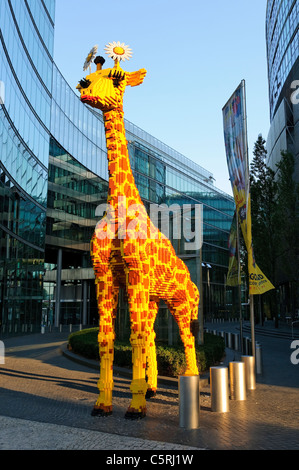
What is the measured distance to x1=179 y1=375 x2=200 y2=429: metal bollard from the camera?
19.6 feet

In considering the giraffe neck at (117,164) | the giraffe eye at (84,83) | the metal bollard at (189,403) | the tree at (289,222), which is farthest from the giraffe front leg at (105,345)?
the tree at (289,222)

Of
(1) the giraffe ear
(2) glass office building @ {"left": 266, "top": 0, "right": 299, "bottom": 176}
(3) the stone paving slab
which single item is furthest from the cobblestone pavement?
(2) glass office building @ {"left": 266, "top": 0, "right": 299, "bottom": 176}

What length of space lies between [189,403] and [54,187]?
32.9 meters

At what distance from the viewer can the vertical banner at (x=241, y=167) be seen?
1059 cm

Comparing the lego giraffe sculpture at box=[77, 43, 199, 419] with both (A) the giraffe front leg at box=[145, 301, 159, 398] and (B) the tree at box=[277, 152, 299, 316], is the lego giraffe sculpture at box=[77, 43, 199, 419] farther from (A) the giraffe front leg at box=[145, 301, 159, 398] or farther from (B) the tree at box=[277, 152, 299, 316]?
(B) the tree at box=[277, 152, 299, 316]

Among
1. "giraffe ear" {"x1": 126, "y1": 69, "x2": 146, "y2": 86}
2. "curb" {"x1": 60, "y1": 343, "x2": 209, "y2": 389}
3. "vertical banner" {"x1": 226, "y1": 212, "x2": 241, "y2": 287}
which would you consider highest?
"giraffe ear" {"x1": 126, "y1": 69, "x2": 146, "y2": 86}

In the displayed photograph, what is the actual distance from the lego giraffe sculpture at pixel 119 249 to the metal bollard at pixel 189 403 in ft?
2.22

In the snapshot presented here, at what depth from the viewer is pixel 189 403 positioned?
6.02 m

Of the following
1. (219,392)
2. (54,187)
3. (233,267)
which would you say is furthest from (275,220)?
(219,392)

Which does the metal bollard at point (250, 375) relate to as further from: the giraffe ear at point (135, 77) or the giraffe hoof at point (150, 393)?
the giraffe ear at point (135, 77)

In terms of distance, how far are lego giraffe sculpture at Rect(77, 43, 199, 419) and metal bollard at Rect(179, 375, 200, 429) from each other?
677 mm

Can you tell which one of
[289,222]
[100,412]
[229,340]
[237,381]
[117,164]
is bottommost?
[229,340]

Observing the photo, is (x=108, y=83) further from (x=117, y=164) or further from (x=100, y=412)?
(x=100, y=412)

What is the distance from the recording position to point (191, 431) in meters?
5.80
